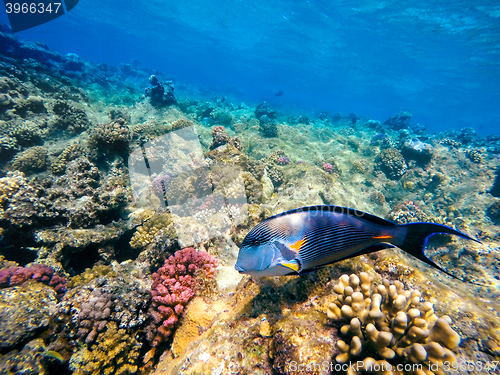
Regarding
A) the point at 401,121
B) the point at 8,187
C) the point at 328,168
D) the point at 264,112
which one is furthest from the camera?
the point at 401,121

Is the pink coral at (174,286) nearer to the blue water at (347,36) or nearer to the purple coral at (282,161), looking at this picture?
the purple coral at (282,161)

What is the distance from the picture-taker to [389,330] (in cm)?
173

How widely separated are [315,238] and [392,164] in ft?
37.4

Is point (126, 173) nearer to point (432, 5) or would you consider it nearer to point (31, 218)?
point (31, 218)

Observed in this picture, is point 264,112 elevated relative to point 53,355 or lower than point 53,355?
elevated

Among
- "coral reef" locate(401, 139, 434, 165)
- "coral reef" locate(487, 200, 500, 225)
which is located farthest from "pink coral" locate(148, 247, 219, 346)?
"coral reef" locate(401, 139, 434, 165)

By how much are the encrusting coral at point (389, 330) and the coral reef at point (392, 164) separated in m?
10.6

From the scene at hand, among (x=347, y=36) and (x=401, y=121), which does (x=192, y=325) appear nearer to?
(x=401, y=121)

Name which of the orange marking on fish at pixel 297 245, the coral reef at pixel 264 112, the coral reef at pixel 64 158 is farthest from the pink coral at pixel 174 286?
the coral reef at pixel 264 112

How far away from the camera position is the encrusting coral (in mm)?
1510

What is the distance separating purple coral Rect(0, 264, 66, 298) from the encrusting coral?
4.21 meters

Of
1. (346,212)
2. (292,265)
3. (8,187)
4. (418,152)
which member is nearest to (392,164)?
(418,152)

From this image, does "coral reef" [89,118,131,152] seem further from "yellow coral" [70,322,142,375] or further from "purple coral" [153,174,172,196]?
"yellow coral" [70,322,142,375]

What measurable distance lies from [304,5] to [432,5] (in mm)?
18786
